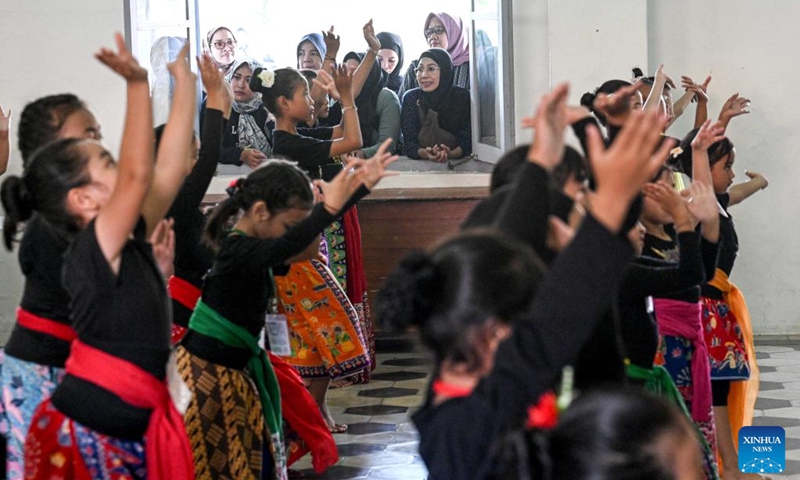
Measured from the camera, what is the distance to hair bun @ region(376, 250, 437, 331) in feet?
4.57

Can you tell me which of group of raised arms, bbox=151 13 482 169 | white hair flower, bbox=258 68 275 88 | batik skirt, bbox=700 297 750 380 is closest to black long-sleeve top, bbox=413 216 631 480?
batik skirt, bbox=700 297 750 380

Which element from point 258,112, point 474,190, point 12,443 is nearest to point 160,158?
point 12,443

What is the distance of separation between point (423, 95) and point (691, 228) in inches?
201

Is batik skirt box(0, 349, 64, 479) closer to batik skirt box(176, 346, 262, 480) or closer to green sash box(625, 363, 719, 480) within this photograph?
batik skirt box(176, 346, 262, 480)

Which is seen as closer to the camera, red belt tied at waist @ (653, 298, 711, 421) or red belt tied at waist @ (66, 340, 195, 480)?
red belt tied at waist @ (66, 340, 195, 480)

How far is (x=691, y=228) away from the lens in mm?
2734

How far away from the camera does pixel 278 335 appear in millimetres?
3146

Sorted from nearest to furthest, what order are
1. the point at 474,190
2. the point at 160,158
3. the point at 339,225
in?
the point at 160,158
the point at 339,225
the point at 474,190

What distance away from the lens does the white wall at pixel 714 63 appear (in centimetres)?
688

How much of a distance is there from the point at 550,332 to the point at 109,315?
103 centimetres

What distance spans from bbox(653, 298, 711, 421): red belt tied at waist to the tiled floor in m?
0.75

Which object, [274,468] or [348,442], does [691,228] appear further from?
[348,442]

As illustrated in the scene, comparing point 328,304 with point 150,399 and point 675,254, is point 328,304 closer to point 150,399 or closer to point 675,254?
point 675,254

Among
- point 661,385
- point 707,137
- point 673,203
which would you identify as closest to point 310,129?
point 707,137
